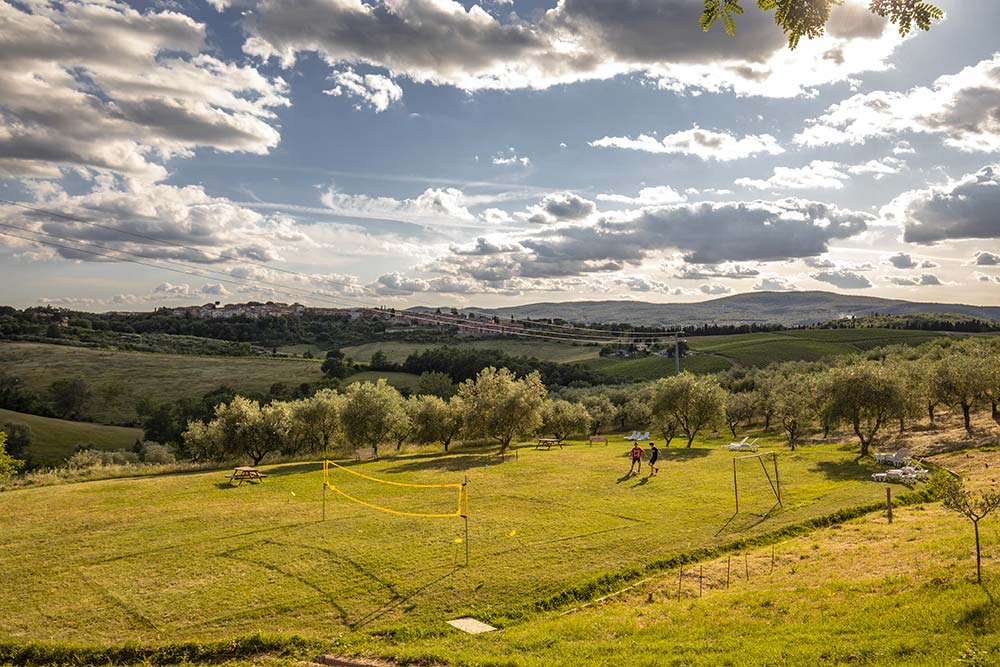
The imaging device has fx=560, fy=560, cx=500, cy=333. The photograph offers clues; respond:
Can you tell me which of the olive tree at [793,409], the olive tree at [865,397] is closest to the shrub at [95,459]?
the olive tree at [865,397]

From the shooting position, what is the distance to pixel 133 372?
125 m

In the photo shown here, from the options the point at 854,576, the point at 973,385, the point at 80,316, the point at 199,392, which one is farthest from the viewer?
the point at 80,316

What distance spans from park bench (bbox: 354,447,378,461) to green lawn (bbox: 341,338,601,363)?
3866 inches

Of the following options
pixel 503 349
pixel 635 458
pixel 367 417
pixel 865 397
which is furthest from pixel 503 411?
pixel 503 349

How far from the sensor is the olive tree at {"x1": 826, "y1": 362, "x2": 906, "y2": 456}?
4669 cm

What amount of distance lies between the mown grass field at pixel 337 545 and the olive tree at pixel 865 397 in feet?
29.0

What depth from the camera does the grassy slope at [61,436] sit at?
8025cm

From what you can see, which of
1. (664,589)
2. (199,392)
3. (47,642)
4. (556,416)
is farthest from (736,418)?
(199,392)

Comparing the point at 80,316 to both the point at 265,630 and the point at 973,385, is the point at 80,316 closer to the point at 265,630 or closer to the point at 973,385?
the point at 265,630

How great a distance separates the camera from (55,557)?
23.0 m

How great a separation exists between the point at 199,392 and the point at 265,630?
11314cm

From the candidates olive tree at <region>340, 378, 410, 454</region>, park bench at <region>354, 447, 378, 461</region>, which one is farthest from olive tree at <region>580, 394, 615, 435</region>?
olive tree at <region>340, 378, 410, 454</region>

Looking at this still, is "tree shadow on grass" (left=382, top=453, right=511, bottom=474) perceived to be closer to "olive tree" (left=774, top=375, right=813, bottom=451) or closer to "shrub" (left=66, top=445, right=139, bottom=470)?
"olive tree" (left=774, top=375, right=813, bottom=451)

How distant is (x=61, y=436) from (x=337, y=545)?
284 ft
